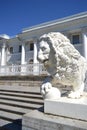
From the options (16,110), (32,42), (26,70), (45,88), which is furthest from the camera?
(32,42)

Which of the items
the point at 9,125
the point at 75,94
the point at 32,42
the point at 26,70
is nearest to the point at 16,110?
the point at 9,125

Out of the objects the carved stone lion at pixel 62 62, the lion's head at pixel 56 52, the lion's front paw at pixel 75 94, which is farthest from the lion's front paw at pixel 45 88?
the lion's front paw at pixel 75 94

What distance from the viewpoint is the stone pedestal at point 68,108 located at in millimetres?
2252

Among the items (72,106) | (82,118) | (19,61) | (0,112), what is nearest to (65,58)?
(72,106)

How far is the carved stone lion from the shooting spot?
108 inches

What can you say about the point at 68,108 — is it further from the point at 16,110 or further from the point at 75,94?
the point at 16,110

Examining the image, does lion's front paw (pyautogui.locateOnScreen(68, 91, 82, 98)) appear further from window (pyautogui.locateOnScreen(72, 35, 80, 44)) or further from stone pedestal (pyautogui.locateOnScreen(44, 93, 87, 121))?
window (pyautogui.locateOnScreen(72, 35, 80, 44))

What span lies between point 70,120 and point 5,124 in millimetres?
2385

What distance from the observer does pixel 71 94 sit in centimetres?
276

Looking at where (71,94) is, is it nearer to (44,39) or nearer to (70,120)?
(70,120)

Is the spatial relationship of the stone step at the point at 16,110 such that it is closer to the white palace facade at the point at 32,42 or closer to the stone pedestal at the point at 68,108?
the stone pedestal at the point at 68,108

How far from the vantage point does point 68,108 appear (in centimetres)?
237

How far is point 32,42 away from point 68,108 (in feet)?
66.9

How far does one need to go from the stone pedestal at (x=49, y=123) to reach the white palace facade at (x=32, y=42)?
281 inches
